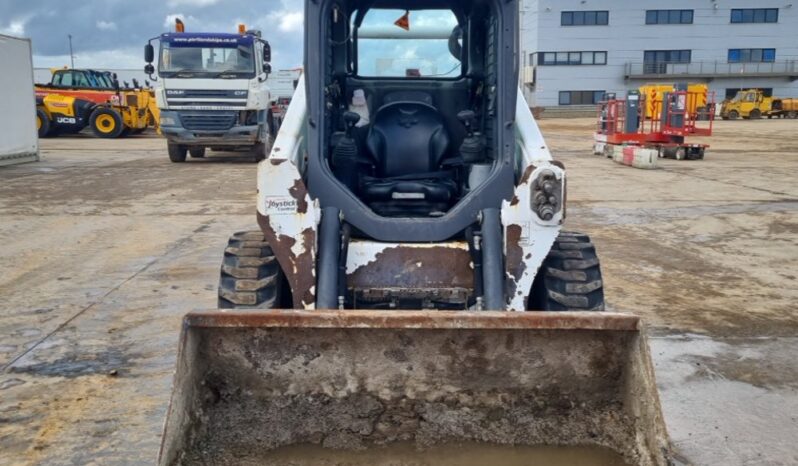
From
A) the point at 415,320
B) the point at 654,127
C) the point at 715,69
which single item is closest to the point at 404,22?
the point at 415,320

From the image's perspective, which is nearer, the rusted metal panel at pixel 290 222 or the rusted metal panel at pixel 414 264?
the rusted metal panel at pixel 290 222

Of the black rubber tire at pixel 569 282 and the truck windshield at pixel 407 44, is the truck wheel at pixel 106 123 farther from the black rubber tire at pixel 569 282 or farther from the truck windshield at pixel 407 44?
the black rubber tire at pixel 569 282

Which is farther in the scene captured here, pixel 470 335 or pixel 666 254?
pixel 666 254

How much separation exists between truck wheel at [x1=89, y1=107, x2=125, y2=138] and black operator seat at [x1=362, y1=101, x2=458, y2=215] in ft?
83.7

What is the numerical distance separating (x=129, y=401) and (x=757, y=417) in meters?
3.37

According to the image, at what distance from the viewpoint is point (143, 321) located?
582 centimetres

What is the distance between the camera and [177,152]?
1928 centimetres

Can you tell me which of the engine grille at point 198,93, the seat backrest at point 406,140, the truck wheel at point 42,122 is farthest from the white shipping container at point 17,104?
the seat backrest at point 406,140

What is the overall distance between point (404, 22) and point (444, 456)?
335cm

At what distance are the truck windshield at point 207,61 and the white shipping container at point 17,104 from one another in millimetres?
3655

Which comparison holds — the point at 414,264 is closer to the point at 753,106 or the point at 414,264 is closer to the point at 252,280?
the point at 252,280

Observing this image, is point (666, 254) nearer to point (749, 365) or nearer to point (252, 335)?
point (749, 365)

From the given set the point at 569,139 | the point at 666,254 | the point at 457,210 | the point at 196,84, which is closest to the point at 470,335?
the point at 457,210

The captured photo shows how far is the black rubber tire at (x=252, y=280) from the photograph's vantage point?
13.6 feet
